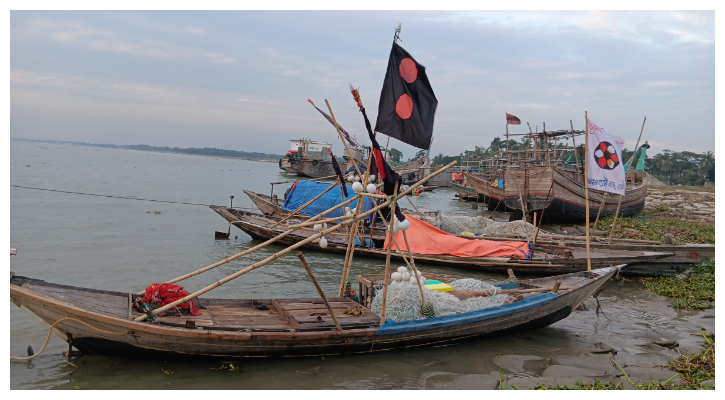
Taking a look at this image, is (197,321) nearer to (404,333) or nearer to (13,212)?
(404,333)

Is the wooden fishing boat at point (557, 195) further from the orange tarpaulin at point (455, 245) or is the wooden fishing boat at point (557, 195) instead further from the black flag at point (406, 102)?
the black flag at point (406, 102)

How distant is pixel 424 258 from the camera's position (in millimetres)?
14016

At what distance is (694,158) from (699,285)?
72.0 m

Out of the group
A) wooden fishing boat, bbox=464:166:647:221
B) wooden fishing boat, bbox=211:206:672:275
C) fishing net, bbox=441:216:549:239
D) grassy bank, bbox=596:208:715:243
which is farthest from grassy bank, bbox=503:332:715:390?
wooden fishing boat, bbox=464:166:647:221

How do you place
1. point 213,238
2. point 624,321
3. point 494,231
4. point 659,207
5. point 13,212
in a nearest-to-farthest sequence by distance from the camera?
point 624,321 → point 494,231 → point 213,238 → point 13,212 → point 659,207

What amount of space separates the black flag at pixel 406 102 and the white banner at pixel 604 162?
3683mm

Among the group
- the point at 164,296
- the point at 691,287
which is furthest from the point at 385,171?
the point at 691,287

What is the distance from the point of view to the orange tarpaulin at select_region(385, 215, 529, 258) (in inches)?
529

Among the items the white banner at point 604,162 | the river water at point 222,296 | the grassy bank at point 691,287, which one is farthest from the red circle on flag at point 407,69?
the grassy bank at point 691,287

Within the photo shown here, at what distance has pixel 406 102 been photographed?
7.01 metres

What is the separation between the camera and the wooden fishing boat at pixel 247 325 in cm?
595

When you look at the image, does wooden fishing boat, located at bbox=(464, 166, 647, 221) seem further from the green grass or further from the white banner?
the white banner

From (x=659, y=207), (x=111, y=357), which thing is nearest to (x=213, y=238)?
(x=111, y=357)

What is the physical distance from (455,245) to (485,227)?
3.82 m
